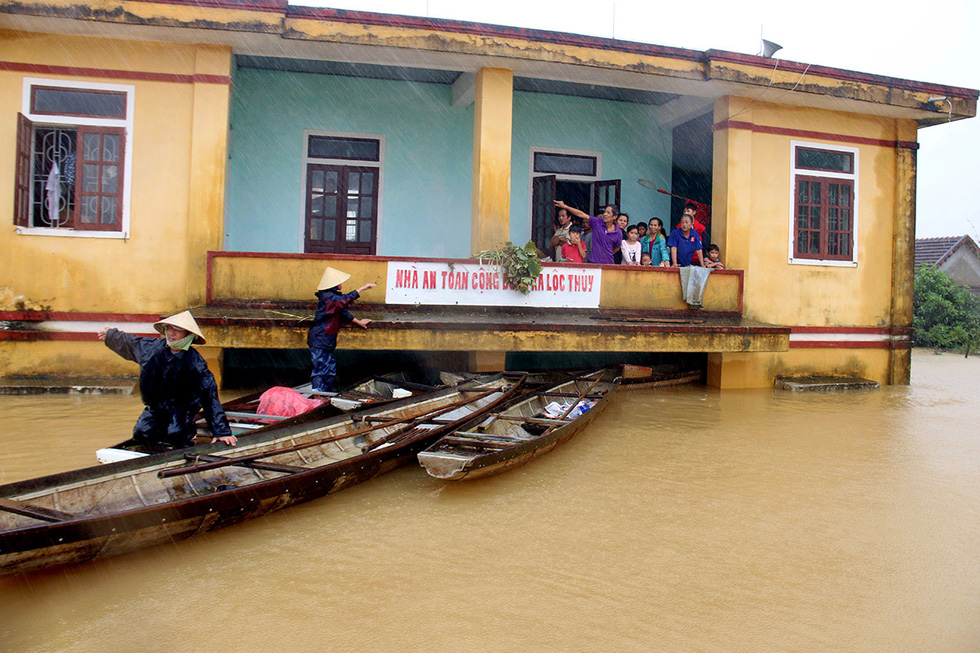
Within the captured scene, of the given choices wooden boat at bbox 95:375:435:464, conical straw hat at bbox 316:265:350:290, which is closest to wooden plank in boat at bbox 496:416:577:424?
wooden boat at bbox 95:375:435:464

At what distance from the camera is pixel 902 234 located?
1127 cm

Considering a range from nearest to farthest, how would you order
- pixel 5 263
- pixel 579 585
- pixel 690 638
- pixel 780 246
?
pixel 690 638 → pixel 579 585 → pixel 5 263 → pixel 780 246

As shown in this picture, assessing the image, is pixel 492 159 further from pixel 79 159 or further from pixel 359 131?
pixel 79 159

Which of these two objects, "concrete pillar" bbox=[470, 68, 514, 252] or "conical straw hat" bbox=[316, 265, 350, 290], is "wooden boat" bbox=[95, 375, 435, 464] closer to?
"conical straw hat" bbox=[316, 265, 350, 290]

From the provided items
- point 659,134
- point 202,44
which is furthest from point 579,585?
point 659,134

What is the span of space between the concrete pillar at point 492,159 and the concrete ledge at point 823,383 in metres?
4.64

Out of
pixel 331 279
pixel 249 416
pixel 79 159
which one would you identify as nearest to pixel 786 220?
pixel 331 279

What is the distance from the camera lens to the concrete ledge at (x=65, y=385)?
799 cm

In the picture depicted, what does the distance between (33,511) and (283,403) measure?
2851 mm

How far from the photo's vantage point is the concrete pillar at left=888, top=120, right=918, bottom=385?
1123 centimetres

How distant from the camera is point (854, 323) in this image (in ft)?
36.3

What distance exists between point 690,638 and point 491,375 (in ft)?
16.7

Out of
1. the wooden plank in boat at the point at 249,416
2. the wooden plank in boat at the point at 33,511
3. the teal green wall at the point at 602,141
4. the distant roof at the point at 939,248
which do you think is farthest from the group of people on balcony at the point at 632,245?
the distant roof at the point at 939,248

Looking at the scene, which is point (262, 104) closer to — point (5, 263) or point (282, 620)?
point (5, 263)
